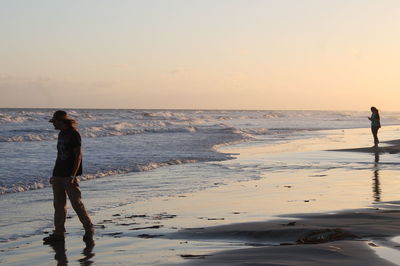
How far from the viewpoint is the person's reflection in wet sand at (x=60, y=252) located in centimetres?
630

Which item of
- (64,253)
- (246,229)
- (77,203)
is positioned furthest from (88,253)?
(246,229)

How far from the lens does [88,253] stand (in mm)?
6676

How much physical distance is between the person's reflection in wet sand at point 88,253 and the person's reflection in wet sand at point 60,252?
19cm

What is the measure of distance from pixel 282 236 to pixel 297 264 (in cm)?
163

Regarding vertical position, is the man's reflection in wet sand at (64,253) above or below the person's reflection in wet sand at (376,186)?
above

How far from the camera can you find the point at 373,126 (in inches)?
961

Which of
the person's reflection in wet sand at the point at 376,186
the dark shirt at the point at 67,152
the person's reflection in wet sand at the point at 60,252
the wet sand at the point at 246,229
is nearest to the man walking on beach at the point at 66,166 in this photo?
the dark shirt at the point at 67,152

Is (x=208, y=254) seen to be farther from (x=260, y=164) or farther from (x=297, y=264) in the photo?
(x=260, y=164)

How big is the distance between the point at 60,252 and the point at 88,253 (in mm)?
349

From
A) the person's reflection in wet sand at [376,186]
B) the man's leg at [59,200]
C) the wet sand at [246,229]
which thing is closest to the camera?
the wet sand at [246,229]

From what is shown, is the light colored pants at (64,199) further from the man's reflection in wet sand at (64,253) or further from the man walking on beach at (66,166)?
the man's reflection in wet sand at (64,253)

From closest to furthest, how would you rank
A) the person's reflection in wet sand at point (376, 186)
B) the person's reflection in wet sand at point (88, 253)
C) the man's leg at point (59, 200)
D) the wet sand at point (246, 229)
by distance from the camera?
the wet sand at point (246, 229) < the person's reflection in wet sand at point (88, 253) < the man's leg at point (59, 200) < the person's reflection in wet sand at point (376, 186)

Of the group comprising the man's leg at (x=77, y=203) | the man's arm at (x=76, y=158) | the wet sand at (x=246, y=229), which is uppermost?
the man's arm at (x=76, y=158)

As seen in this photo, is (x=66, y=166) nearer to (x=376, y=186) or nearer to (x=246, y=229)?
(x=246, y=229)
